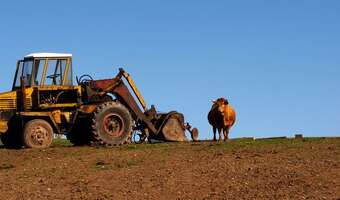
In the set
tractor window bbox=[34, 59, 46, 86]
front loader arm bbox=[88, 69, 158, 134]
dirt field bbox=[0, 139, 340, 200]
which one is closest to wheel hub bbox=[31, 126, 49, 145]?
tractor window bbox=[34, 59, 46, 86]

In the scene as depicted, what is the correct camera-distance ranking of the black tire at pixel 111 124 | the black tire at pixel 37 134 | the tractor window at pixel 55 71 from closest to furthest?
1. the black tire at pixel 37 134
2. the black tire at pixel 111 124
3. the tractor window at pixel 55 71

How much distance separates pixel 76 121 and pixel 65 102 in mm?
798

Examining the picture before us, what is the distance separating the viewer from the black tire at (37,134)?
86.2 feet

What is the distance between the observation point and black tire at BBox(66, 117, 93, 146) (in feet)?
93.6

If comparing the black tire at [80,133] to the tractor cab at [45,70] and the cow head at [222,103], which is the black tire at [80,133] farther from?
the cow head at [222,103]

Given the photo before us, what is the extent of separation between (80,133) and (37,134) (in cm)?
276

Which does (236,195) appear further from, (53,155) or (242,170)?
(53,155)

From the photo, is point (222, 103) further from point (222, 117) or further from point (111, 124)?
point (111, 124)

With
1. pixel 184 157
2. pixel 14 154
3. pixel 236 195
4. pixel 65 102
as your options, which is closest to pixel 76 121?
pixel 65 102

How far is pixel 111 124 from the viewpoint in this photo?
27812 mm

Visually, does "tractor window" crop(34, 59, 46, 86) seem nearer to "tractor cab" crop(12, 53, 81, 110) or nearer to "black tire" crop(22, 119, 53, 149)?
"tractor cab" crop(12, 53, 81, 110)

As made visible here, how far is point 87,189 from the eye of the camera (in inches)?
684

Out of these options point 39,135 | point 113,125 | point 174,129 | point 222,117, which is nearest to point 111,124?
point 113,125

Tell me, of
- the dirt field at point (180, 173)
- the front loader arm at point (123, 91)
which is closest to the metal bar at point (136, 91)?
the front loader arm at point (123, 91)
